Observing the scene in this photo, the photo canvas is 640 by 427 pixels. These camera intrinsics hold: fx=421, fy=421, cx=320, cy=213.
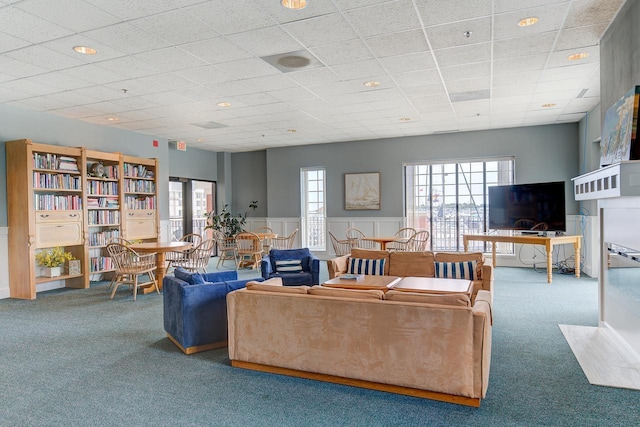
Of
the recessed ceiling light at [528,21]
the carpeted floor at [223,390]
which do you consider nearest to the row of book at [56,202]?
the carpeted floor at [223,390]

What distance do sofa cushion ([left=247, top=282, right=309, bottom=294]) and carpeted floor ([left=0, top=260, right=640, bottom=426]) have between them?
0.67m

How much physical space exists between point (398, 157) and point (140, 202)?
5.73 meters

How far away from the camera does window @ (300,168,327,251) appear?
1089 cm

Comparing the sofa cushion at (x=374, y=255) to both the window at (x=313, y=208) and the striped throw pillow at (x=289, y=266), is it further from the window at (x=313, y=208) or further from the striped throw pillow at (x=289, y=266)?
the window at (x=313, y=208)

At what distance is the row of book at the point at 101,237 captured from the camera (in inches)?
298

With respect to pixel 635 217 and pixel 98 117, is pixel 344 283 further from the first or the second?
pixel 98 117

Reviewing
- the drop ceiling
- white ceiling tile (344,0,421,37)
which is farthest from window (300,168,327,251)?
white ceiling tile (344,0,421,37)

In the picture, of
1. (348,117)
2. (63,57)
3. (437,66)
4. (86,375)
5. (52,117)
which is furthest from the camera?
(348,117)

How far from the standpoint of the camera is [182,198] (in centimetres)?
1091

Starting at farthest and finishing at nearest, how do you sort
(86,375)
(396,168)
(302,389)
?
(396,168) < (86,375) < (302,389)

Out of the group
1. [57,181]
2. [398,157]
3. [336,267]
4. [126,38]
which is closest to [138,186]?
[57,181]

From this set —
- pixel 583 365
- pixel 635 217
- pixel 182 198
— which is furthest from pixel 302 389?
pixel 182 198

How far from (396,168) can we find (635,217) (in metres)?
6.64

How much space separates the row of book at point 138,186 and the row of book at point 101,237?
2.87ft
